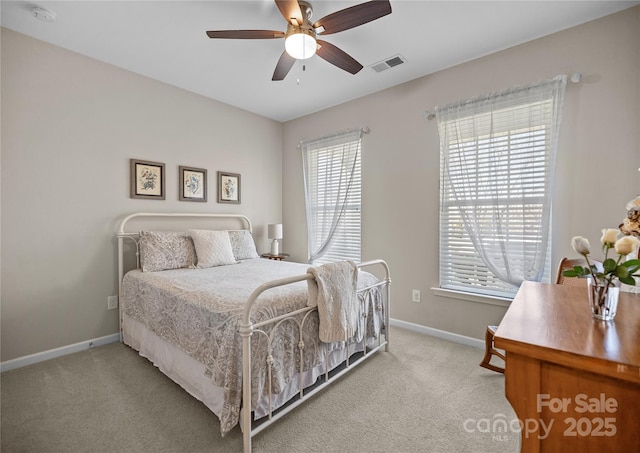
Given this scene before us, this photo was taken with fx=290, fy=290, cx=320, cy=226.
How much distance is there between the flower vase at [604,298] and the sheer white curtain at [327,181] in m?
2.82

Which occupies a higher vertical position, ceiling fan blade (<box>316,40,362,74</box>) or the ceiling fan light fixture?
ceiling fan blade (<box>316,40,362,74</box>)

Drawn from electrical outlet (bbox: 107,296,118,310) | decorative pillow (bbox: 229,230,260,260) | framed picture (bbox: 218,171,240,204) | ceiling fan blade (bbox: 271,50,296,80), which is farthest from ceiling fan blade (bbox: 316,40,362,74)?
electrical outlet (bbox: 107,296,118,310)

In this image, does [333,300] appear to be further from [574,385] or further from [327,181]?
[327,181]

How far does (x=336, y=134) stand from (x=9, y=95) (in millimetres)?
3060

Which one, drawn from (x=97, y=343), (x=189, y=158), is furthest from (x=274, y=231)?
(x=97, y=343)

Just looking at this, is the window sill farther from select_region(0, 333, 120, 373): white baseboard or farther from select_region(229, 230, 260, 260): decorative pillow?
select_region(0, 333, 120, 373): white baseboard

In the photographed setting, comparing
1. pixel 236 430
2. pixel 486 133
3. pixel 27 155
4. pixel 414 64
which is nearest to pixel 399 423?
pixel 236 430

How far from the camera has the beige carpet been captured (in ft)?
5.15

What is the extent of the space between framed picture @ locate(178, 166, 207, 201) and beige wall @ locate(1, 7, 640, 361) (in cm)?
8

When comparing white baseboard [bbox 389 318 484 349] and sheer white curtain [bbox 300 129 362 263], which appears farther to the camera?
sheer white curtain [bbox 300 129 362 263]

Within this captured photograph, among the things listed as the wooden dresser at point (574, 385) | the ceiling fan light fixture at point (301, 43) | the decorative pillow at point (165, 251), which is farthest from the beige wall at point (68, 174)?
the wooden dresser at point (574, 385)

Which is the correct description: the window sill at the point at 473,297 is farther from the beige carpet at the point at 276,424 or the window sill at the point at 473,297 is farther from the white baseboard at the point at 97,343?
the beige carpet at the point at 276,424

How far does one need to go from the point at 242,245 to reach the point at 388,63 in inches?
99.3

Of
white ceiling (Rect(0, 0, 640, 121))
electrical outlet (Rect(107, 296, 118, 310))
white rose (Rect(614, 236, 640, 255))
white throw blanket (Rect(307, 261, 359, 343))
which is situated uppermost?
white ceiling (Rect(0, 0, 640, 121))
